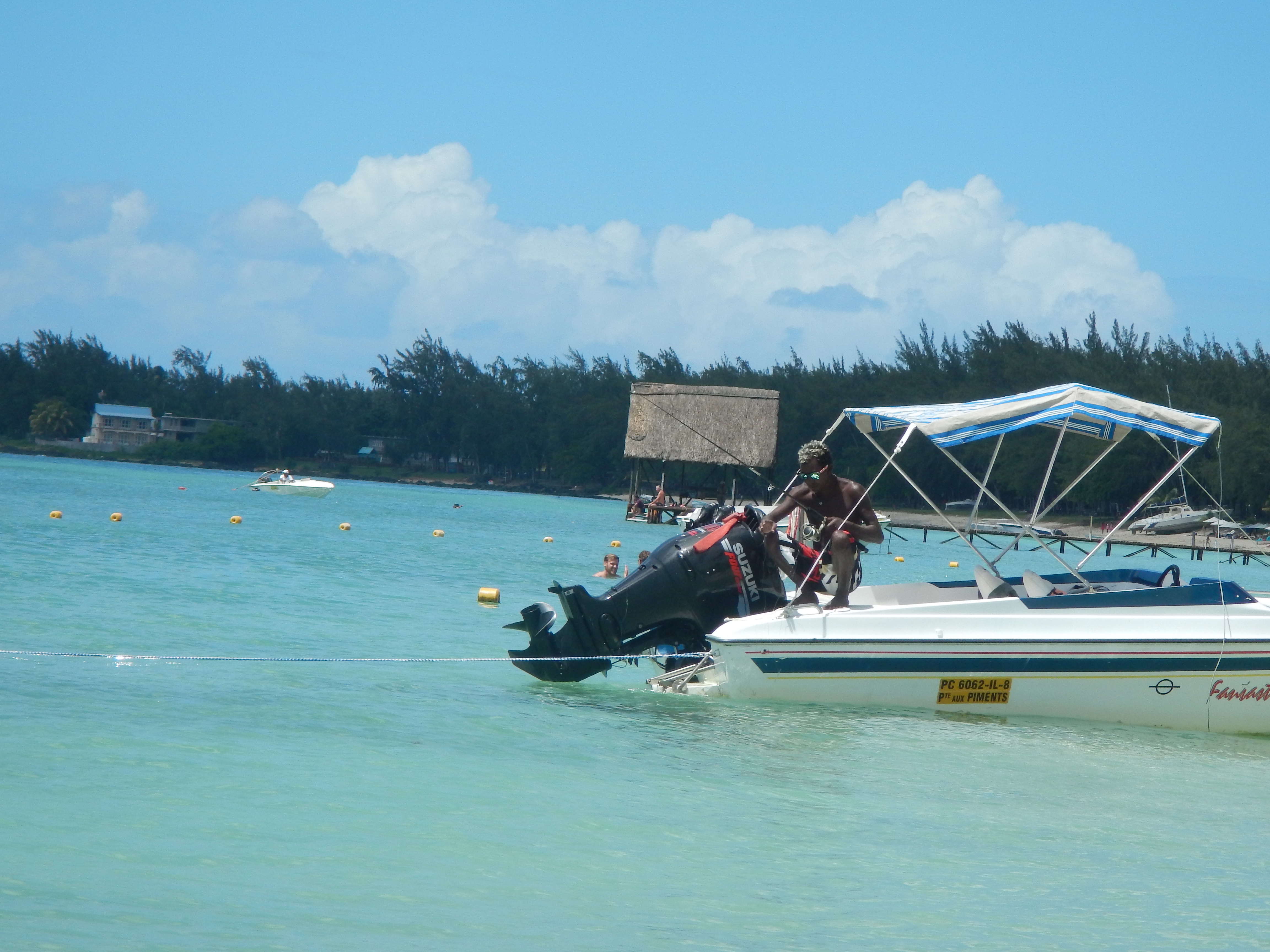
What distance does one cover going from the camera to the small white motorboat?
58.7m

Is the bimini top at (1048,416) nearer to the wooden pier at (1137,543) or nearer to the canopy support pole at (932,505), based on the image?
the canopy support pole at (932,505)

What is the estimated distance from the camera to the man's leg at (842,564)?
8734 millimetres

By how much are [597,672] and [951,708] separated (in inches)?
101

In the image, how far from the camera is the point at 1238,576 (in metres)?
34.9

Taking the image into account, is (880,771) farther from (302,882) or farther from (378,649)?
(378,649)

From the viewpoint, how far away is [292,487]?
60531 millimetres

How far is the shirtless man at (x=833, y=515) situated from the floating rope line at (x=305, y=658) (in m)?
0.96

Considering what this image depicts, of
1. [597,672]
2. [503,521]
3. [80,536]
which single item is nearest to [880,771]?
[597,672]

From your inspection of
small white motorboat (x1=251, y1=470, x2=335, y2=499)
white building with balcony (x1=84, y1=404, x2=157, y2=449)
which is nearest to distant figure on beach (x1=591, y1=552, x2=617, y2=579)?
small white motorboat (x1=251, y1=470, x2=335, y2=499)

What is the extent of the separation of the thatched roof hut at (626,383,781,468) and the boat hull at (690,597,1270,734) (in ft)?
Answer: 129

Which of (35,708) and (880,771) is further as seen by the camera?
(35,708)

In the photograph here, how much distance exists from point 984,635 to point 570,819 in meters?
3.27

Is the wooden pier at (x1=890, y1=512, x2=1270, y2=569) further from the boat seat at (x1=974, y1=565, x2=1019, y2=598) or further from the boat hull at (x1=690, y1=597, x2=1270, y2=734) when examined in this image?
the boat hull at (x1=690, y1=597, x2=1270, y2=734)

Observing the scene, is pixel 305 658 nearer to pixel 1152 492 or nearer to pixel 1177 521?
pixel 1152 492
